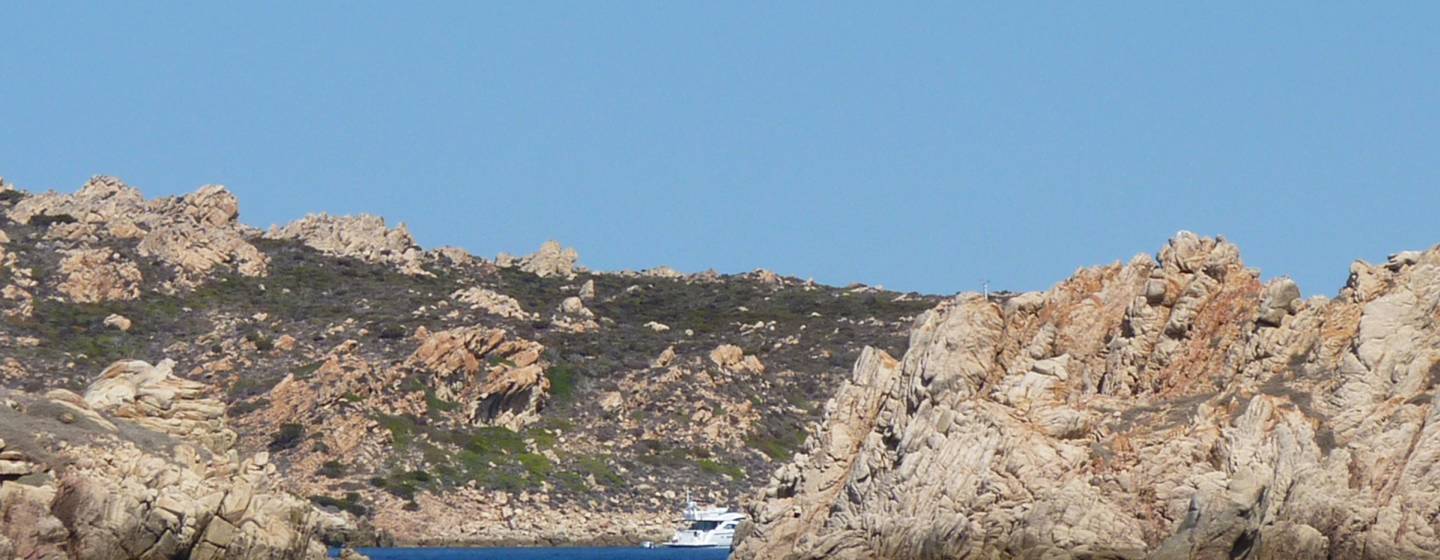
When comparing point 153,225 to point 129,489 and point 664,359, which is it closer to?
point 664,359

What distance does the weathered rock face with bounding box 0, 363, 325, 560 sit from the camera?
189 feet

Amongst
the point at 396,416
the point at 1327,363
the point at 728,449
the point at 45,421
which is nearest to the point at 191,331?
the point at 396,416

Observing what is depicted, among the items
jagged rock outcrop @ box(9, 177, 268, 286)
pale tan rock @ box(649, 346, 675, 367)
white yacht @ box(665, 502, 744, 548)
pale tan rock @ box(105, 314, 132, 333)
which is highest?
jagged rock outcrop @ box(9, 177, 268, 286)

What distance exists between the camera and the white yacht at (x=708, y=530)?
440 ft

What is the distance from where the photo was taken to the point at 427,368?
149500 millimetres

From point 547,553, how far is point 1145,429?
63.5 meters

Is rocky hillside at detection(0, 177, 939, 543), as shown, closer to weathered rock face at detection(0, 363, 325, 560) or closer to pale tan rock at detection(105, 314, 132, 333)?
pale tan rock at detection(105, 314, 132, 333)

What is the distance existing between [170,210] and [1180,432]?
5445 inches

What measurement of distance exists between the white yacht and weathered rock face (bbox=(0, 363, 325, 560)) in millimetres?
66190

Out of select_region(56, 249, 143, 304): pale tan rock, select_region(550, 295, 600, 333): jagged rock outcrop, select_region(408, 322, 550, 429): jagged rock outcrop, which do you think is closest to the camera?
select_region(408, 322, 550, 429): jagged rock outcrop

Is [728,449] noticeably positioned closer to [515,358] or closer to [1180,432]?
[515,358]

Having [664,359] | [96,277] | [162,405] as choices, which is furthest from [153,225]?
[162,405]

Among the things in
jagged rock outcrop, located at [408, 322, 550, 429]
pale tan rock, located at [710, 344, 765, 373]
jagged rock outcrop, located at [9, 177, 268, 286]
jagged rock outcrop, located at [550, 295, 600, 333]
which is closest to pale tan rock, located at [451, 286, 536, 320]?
jagged rock outcrop, located at [550, 295, 600, 333]

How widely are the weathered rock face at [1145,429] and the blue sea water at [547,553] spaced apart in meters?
41.3
